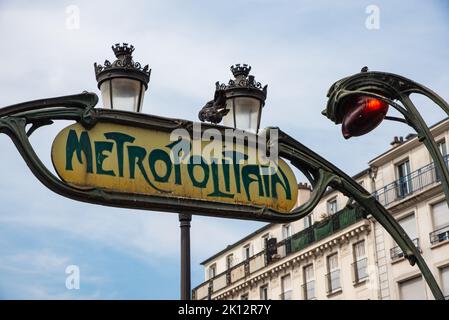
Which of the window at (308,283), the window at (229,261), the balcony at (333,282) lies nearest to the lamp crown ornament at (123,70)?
the balcony at (333,282)

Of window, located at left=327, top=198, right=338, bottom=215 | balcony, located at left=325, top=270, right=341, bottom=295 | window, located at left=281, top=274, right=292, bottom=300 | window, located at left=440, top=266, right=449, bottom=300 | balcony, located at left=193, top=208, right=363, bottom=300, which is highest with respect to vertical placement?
window, located at left=327, top=198, right=338, bottom=215

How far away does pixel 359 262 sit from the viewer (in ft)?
128

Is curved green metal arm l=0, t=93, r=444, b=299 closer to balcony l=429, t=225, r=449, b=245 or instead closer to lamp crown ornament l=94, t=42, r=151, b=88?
lamp crown ornament l=94, t=42, r=151, b=88

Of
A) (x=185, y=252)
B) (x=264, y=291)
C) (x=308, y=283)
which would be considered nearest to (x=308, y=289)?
(x=308, y=283)

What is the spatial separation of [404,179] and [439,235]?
3394mm

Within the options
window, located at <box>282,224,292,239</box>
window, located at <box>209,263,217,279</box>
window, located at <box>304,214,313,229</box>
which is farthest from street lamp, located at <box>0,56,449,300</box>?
window, located at <box>209,263,217,279</box>

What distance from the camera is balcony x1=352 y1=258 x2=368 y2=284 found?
3850 cm

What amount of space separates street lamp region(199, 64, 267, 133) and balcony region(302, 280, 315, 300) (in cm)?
3540

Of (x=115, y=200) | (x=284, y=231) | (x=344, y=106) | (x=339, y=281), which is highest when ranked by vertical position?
(x=284, y=231)

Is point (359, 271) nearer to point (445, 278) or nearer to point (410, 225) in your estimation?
point (410, 225)
